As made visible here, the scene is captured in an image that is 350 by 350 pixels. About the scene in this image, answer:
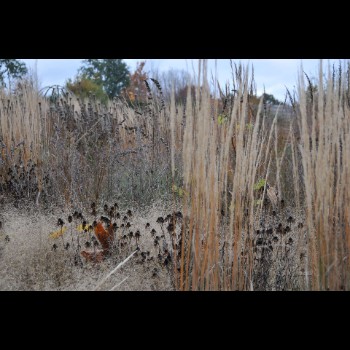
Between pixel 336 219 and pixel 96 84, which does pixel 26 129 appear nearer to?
pixel 96 84

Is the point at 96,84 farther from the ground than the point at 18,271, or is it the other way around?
the point at 96,84

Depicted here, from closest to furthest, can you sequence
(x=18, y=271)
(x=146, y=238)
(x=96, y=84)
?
(x=18, y=271) < (x=146, y=238) < (x=96, y=84)

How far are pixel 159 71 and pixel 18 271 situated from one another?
1.55 m

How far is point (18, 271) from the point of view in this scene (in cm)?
199

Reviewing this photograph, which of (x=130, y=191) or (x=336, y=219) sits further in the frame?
(x=130, y=191)
